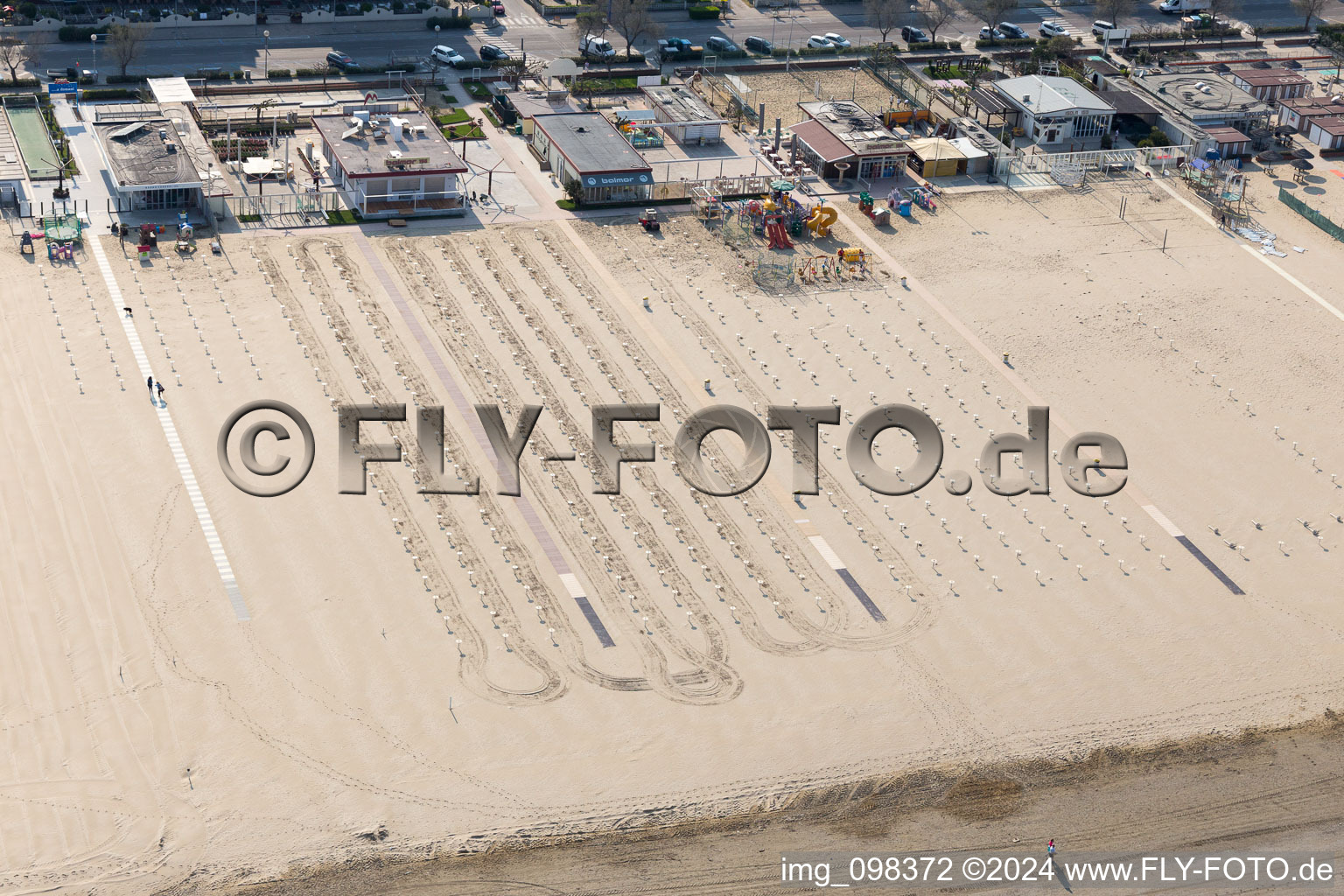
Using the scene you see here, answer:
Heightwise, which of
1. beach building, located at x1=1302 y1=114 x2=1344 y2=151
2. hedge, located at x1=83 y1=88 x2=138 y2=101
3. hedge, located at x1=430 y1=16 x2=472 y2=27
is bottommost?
beach building, located at x1=1302 y1=114 x2=1344 y2=151

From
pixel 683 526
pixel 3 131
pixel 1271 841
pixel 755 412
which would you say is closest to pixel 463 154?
pixel 3 131

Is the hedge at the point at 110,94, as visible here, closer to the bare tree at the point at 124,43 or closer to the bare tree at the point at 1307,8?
the bare tree at the point at 124,43

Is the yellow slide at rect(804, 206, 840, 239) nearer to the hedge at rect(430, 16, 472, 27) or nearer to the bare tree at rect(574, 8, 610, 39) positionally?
the bare tree at rect(574, 8, 610, 39)

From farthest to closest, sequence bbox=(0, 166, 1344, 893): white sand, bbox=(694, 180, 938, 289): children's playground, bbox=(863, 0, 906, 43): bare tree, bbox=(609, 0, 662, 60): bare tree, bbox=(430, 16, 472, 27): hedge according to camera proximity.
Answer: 1. bbox=(430, 16, 472, 27): hedge
2. bbox=(863, 0, 906, 43): bare tree
3. bbox=(609, 0, 662, 60): bare tree
4. bbox=(694, 180, 938, 289): children's playground
5. bbox=(0, 166, 1344, 893): white sand

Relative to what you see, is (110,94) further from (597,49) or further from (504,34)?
(597,49)

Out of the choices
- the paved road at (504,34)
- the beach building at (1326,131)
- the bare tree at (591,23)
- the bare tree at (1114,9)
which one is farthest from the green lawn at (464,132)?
the beach building at (1326,131)

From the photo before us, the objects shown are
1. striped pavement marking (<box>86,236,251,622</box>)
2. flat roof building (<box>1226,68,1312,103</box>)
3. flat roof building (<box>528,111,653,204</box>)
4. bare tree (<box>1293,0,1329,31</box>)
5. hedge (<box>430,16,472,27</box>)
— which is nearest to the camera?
striped pavement marking (<box>86,236,251,622</box>)

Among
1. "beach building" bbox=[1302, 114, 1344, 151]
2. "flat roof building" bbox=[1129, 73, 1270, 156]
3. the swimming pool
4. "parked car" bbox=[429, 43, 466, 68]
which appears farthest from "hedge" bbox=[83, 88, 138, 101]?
"beach building" bbox=[1302, 114, 1344, 151]
